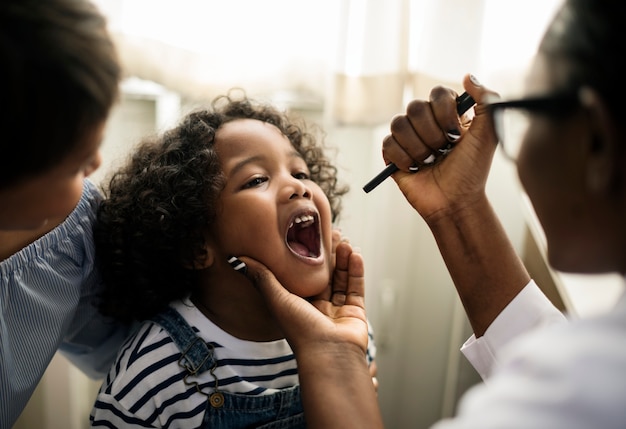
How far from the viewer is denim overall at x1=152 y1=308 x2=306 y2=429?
1.02 meters

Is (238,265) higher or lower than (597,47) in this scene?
lower

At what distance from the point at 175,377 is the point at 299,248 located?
12.9 inches

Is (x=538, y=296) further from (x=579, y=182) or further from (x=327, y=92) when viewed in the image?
(x=327, y=92)

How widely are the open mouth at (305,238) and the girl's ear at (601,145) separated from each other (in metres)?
0.61

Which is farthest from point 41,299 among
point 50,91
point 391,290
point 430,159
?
point 391,290

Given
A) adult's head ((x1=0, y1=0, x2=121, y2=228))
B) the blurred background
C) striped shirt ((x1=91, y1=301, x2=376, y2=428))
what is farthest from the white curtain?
adult's head ((x1=0, y1=0, x2=121, y2=228))

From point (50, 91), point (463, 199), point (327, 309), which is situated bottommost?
point (327, 309)

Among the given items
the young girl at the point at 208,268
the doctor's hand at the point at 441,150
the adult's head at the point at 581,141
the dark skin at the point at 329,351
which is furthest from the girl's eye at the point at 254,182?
the adult's head at the point at 581,141

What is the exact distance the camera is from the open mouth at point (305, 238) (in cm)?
113

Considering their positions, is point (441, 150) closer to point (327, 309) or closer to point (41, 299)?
point (327, 309)

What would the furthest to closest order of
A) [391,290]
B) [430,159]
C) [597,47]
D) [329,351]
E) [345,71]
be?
1. [391,290]
2. [345,71]
3. [430,159]
4. [329,351]
5. [597,47]

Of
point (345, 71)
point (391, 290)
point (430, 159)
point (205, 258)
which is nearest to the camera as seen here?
point (430, 159)

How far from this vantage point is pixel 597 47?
21.1 inches

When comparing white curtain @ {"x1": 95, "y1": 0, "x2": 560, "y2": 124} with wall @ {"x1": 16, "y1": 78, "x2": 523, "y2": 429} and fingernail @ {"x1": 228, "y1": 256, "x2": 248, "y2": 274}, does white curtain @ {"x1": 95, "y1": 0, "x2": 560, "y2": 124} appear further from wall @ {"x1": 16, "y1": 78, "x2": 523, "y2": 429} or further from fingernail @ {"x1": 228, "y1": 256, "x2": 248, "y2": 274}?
fingernail @ {"x1": 228, "y1": 256, "x2": 248, "y2": 274}
